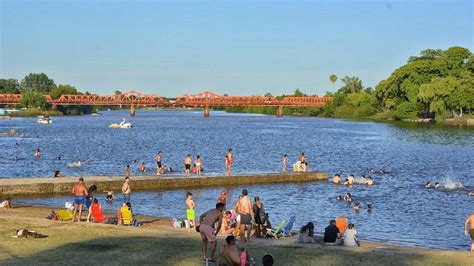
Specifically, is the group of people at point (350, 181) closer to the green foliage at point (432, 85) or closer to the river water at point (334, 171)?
the river water at point (334, 171)

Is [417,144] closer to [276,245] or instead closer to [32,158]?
[32,158]

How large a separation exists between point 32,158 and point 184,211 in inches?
1572

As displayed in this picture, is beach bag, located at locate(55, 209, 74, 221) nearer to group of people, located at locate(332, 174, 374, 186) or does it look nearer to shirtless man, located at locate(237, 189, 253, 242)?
shirtless man, located at locate(237, 189, 253, 242)

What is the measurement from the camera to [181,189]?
45.5 m

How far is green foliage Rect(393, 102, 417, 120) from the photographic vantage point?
175 metres

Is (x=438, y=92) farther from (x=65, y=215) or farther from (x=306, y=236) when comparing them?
(x=306, y=236)

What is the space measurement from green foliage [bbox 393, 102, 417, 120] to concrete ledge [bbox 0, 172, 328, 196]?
411 ft

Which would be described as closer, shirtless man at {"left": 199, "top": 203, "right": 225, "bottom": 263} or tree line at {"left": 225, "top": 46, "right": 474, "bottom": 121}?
shirtless man at {"left": 199, "top": 203, "right": 225, "bottom": 263}

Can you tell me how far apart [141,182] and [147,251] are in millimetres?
22445

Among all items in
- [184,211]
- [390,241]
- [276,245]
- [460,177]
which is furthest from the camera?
[460,177]

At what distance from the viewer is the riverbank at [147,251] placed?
21.2 m

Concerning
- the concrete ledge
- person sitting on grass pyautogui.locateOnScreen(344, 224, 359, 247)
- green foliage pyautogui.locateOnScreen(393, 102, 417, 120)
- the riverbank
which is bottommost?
the concrete ledge

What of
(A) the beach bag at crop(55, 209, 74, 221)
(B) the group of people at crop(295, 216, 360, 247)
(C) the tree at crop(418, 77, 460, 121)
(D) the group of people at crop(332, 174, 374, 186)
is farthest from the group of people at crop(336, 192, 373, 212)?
(C) the tree at crop(418, 77, 460, 121)

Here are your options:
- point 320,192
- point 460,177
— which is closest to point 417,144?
point 460,177
